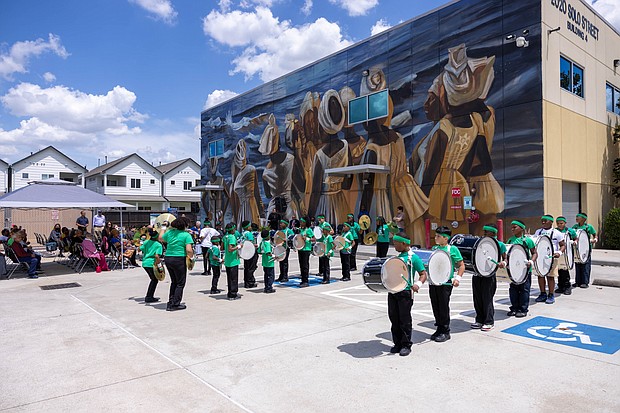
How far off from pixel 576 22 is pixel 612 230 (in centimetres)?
909

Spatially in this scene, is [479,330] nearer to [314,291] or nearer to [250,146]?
[314,291]

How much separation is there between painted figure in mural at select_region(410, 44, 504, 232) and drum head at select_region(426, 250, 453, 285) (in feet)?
42.1

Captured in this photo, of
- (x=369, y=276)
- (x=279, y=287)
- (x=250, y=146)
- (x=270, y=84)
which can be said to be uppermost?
(x=270, y=84)

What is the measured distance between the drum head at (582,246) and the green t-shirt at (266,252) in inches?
263

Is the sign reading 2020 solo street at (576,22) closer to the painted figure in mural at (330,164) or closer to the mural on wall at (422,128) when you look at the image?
the mural on wall at (422,128)

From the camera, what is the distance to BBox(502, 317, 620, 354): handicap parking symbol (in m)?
6.09

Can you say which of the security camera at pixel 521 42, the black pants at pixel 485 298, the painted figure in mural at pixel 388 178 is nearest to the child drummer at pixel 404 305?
the black pants at pixel 485 298

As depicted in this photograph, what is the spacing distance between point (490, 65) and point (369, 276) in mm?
15429

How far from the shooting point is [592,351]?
583 cm

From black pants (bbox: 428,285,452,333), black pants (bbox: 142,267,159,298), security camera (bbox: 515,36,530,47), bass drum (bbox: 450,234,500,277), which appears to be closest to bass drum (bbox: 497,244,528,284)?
bass drum (bbox: 450,234,500,277)

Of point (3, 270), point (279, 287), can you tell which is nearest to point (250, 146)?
point (3, 270)

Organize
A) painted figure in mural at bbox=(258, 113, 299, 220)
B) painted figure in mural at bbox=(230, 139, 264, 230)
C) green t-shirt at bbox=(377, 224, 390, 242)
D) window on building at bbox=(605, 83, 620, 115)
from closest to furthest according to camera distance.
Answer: green t-shirt at bbox=(377, 224, 390, 242)
window on building at bbox=(605, 83, 620, 115)
painted figure in mural at bbox=(258, 113, 299, 220)
painted figure in mural at bbox=(230, 139, 264, 230)

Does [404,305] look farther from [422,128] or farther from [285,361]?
[422,128]

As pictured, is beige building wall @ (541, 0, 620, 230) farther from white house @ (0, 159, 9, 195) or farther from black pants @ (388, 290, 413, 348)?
white house @ (0, 159, 9, 195)
